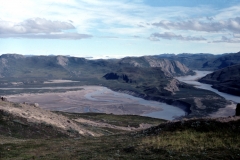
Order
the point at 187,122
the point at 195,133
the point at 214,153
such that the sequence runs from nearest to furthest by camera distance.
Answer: the point at 214,153, the point at 195,133, the point at 187,122

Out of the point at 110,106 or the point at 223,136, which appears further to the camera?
the point at 110,106

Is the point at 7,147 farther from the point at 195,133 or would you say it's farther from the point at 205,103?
the point at 205,103

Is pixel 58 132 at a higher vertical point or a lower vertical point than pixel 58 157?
lower

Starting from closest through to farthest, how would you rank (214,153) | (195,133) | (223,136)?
1. (214,153)
2. (223,136)
3. (195,133)

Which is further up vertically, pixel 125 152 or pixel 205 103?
pixel 125 152

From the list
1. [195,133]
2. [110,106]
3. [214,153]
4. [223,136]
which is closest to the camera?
[214,153]

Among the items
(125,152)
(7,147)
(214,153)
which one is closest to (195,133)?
(214,153)

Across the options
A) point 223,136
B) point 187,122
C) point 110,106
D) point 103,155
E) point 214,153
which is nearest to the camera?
point 214,153

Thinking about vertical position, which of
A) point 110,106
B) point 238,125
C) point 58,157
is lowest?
point 110,106

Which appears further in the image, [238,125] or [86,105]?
[86,105]

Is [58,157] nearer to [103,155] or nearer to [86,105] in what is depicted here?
[103,155]

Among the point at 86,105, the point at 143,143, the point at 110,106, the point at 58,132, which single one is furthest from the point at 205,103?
the point at 143,143
